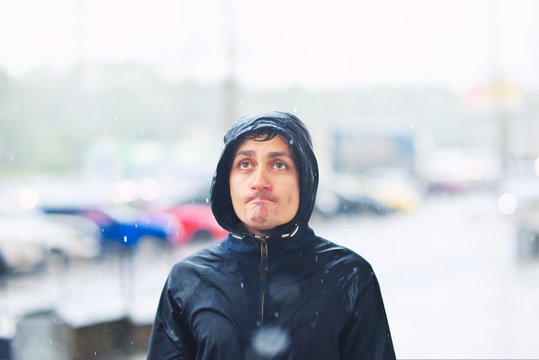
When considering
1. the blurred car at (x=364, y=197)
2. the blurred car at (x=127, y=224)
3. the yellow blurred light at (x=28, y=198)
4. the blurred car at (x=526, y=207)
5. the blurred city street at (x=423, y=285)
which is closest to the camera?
the blurred city street at (x=423, y=285)

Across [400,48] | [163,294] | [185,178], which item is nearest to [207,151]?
[185,178]

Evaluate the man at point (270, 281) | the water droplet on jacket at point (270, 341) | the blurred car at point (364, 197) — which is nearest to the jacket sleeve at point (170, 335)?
the man at point (270, 281)

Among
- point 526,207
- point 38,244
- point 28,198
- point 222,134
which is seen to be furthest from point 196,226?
point 526,207

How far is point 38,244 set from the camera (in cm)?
691

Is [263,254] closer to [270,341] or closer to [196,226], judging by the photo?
[270,341]

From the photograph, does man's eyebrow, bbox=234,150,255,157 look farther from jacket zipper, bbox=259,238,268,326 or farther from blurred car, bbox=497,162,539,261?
blurred car, bbox=497,162,539,261

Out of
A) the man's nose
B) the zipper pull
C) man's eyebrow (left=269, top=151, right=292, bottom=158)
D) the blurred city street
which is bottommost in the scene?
the blurred city street

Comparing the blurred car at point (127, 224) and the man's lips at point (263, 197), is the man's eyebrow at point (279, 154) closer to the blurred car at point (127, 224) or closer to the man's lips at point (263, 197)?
the man's lips at point (263, 197)

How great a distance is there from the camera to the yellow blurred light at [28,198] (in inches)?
333

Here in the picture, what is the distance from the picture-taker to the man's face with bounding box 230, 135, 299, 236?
157 cm

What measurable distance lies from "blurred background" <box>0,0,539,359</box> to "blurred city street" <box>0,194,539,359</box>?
0.08ft

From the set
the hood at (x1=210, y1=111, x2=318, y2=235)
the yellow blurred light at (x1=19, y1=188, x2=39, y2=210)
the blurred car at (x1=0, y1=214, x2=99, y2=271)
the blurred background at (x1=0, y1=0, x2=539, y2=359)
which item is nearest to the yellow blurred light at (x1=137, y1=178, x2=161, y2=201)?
the blurred background at (x1=0, y1=0, x2=539, y2=359)

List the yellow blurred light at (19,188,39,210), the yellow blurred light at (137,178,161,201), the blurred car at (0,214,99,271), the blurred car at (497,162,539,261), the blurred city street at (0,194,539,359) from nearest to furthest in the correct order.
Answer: the blurred city street at (0,194,539,359) < the blurred car at (497,162,539,261) < the blurred car at (0,214,99,271) < the yellow blurred light at (19,188,39,210) < the yellow blurred light at (137,178,161,201)

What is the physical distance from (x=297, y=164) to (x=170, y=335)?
48 centimetres
